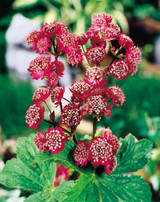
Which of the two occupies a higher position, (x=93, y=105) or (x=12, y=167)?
(x=93, y=105)

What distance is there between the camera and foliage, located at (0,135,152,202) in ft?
2.14

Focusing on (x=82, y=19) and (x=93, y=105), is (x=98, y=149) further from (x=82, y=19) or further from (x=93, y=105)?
(x=82, y=19)

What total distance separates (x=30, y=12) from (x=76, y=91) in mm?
4985

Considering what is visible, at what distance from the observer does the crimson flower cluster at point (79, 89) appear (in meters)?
0.62

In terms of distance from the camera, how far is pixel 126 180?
72 cm

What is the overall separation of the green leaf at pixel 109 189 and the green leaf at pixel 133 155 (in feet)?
0.08

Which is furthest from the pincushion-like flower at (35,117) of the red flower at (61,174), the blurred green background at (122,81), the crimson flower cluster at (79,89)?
the red flower at (61,174)

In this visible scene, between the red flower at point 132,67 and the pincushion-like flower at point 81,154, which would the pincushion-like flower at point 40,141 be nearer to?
the pincushion-like flower at point 81,154

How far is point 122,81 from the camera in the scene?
103 inches

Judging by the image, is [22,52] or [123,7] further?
[123,7]

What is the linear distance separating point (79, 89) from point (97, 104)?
0.18 ft

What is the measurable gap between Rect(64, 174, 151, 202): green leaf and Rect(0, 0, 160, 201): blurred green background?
1.34ft

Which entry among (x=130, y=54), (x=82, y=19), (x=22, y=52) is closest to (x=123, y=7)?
(x=82, y=19)

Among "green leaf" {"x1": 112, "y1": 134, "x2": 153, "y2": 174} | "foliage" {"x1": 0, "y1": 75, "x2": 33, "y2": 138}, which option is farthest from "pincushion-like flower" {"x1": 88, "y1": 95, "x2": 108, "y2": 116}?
"foliage" {"x1": 0, "y1": 75, "x2": 33, "y2": 138}
